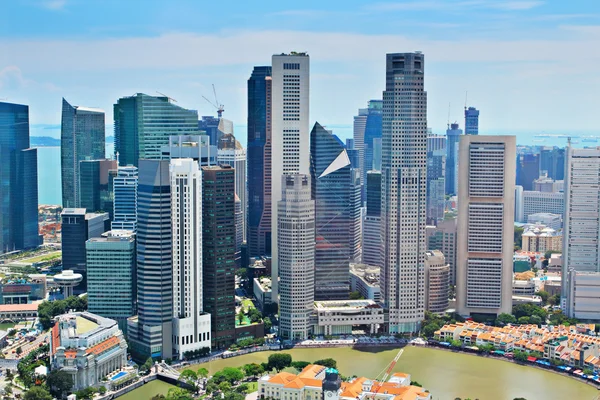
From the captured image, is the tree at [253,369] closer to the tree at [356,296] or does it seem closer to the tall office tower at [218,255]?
the tall office tower at [218,255]

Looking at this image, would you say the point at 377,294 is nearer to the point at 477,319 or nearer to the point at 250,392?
the point at 477,319

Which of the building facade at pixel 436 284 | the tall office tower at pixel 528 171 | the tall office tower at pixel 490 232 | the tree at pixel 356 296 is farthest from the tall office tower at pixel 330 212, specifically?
the tall office tower at pixel 528 171

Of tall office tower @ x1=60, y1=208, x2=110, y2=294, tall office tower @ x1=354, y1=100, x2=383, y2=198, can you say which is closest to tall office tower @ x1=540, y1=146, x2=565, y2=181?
tall office tower @ x1=354, y1=100, x2=383, y2=198

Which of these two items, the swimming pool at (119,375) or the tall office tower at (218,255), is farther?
the tall office tower at (218,255)

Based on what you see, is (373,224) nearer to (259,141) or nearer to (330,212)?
(330,212)

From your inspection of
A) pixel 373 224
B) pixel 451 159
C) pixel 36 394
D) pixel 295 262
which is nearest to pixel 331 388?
pixel 36 394

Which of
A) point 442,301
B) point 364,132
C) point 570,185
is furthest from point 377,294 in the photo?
point 364,132

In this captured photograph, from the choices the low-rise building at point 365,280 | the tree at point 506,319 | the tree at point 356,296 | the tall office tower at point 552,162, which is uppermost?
the tall office tower at point 552,162
